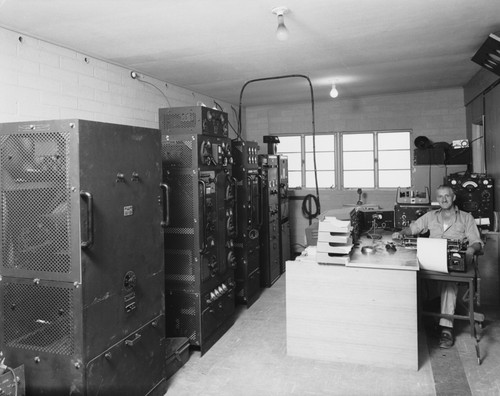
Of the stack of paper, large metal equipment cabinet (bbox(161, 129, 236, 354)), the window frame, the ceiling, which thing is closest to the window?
the window frame

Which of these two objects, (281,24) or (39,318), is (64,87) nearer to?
(281,24)

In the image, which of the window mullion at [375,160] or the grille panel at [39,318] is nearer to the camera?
the grille panel at [39,318]

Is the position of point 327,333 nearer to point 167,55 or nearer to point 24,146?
point 24,146

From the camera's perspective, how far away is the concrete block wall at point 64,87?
3283 millimetres

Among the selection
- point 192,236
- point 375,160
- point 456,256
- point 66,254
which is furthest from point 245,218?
point 375,160

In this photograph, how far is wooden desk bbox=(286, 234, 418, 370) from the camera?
10.9ft

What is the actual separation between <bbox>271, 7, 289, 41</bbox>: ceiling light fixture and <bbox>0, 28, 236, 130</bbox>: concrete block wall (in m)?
2.00

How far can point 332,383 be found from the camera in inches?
124

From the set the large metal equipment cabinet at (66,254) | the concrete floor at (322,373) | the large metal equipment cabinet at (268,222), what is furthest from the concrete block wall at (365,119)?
the large metal equipment cabinet at (66,254)

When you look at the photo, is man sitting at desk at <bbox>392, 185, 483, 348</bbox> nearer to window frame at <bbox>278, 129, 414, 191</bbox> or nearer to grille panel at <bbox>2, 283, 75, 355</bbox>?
window frame at <bbox>278, 129, 414, 191</bbox>

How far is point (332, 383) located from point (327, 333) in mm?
450

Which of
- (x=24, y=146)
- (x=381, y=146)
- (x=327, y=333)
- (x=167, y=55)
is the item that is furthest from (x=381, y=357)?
(x=381, y=146)

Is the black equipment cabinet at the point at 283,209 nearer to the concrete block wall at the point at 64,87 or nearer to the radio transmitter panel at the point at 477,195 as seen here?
the concrete block wall at the point at 64,87

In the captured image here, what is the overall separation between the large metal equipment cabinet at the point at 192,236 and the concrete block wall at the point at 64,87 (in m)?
0.94
